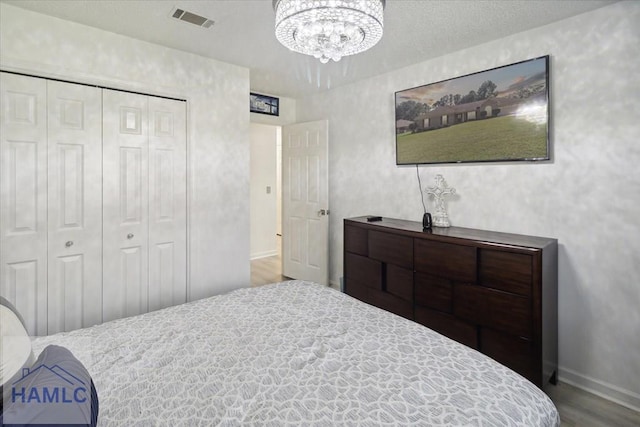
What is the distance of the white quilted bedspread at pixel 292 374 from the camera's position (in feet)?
3.41

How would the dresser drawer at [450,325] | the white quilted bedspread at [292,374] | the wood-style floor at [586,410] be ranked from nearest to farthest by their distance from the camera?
the white quilted bedspread at [292,374] < the wood-style floor at [586,410] < the dresser drawer at [450,325]

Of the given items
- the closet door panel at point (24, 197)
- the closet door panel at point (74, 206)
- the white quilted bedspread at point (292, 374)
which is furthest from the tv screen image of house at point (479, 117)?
the closet door panel at point (24, 197)

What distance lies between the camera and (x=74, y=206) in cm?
251

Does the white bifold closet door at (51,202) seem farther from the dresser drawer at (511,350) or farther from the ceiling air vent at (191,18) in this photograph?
the dresser drawer at (511,350)

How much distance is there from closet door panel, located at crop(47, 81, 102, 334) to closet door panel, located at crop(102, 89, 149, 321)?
0.19 feet

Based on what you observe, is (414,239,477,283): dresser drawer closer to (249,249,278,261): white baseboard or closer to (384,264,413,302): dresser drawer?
(384,264,413,302): dresser drawer

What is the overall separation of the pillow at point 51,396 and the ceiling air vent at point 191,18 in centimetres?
223

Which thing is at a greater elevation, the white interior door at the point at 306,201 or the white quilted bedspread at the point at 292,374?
the white interior door at the point at 306,201

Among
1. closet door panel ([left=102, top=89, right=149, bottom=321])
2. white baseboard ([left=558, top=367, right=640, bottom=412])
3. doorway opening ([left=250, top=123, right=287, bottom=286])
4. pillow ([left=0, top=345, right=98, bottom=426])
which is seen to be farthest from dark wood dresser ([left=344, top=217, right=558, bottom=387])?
doorway opening ([left=250, top=123, right=287, bottom=286])

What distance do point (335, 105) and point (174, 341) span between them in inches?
130

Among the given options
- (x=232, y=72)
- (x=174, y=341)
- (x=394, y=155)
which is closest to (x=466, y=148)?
(x=394, y=155)

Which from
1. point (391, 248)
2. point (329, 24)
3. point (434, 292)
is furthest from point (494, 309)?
point (329, 24)

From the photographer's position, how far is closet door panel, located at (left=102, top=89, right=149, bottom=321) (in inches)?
105

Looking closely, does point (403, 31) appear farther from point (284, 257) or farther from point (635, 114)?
point (284, 257)
